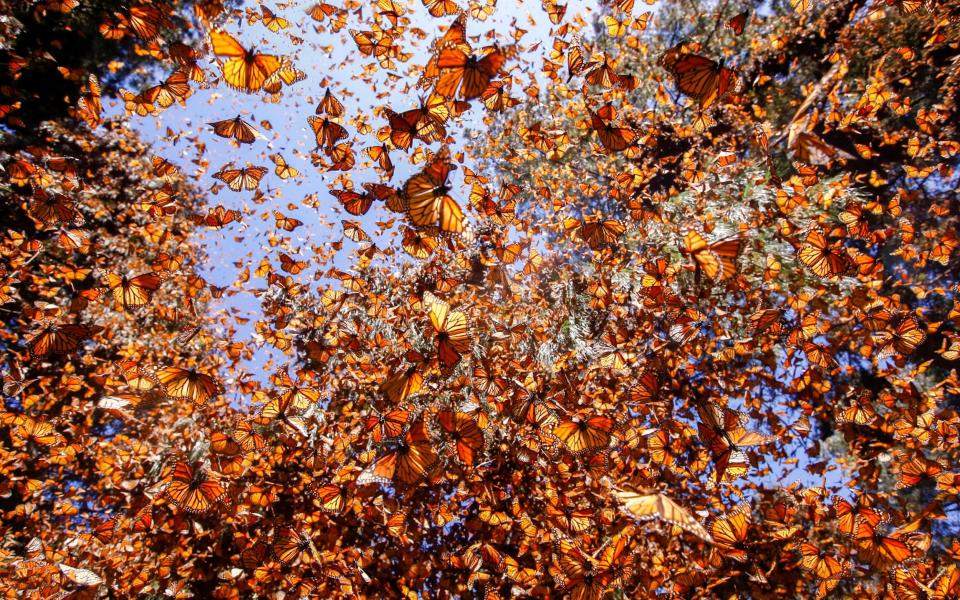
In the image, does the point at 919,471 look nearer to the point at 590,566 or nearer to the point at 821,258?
the point at 821,258

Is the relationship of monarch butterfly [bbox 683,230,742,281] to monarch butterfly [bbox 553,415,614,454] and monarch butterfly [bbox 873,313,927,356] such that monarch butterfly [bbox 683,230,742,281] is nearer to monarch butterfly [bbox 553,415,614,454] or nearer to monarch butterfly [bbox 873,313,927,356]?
monarch butterfly [bbox 553,415,614,454]

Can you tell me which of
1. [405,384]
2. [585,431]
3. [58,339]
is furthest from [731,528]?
[58,339]

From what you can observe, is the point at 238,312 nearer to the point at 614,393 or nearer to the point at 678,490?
the point at 614,393

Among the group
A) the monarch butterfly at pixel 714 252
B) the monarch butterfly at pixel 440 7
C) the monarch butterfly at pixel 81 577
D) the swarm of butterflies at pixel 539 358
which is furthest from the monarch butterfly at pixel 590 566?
the monarch butterfly at pixel 440 7

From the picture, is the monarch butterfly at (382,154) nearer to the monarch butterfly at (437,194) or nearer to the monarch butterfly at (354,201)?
the monarch butterfly at (354,201)

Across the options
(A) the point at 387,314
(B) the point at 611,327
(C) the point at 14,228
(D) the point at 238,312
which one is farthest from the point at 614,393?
(C) the point at 14,228

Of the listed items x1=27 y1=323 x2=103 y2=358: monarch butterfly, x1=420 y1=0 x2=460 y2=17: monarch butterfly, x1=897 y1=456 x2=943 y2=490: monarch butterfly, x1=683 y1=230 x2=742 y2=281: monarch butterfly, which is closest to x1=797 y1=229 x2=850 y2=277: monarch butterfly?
x1=683 y1=230 x2=742 y2=281: monarch butterfly
